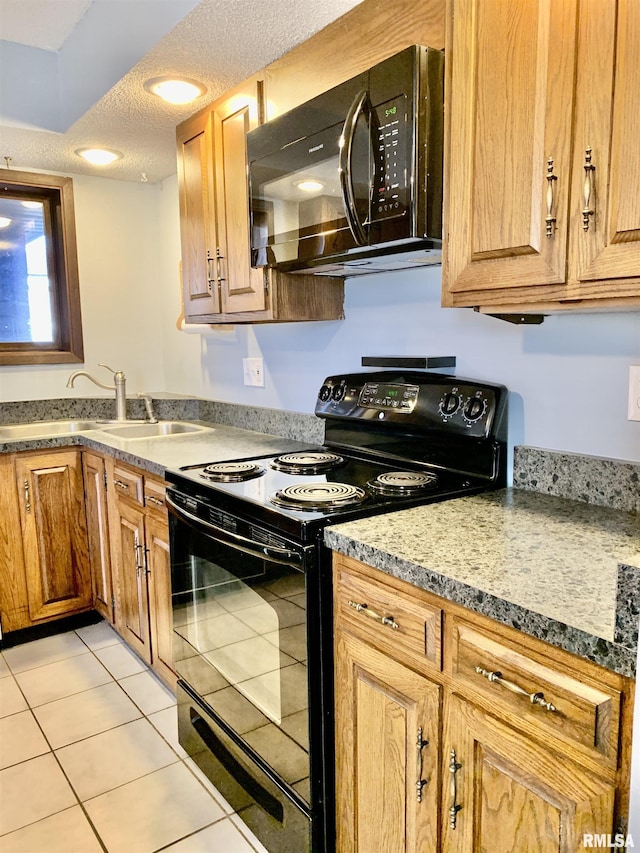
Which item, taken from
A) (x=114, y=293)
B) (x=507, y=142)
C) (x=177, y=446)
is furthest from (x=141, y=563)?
(x=507, y=142)

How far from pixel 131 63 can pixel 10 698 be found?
2.27 m

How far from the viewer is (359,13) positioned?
4.97ft

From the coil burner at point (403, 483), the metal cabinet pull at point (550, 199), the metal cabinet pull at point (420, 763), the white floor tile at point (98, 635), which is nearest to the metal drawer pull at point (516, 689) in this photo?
the metal cabinet pull at point (420, 763)

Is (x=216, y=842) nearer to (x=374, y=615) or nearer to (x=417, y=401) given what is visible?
(x=374, y=615)

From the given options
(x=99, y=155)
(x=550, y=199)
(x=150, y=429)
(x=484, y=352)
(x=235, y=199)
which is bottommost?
(x=150, y=429)

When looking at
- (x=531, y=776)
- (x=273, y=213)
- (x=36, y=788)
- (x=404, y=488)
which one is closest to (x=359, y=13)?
(x=273, y=213)

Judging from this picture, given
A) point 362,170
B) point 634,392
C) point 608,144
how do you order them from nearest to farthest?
point 608,144, point 634,392, point 362,170

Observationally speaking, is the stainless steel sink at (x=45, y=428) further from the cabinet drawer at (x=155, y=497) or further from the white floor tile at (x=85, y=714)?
the white floor tile at (x=85, y=714)

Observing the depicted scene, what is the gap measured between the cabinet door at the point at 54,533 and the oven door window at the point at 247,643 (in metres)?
1.01

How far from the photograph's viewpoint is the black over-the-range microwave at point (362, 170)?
1.32m

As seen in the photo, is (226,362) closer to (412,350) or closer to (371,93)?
(412,350)

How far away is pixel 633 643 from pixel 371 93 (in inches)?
49.0

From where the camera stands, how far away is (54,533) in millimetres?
2678

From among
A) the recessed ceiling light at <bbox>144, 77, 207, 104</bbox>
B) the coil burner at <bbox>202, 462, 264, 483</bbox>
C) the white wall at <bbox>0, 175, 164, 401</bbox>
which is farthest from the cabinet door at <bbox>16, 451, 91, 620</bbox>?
the recessed ceiling light at <bbox>144, 77, 207, 104</bbox>
